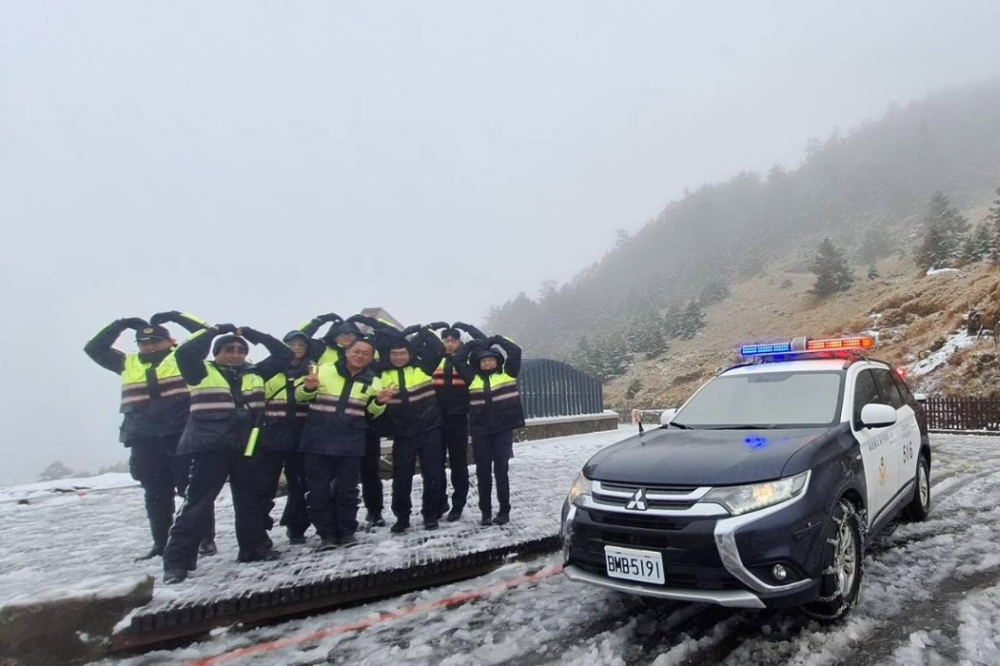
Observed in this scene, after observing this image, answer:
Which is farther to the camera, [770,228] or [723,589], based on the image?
[770,228]

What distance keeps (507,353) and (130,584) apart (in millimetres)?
3703

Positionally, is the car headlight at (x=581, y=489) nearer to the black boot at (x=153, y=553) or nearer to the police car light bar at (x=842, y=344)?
the police car light bar at (x=842, y=344)

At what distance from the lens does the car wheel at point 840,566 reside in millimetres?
3227

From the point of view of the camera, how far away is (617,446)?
425cm

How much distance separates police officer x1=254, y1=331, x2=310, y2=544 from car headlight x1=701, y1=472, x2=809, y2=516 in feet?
12.2

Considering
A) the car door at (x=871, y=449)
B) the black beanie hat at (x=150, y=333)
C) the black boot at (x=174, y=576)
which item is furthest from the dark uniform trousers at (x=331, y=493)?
the car door at (x=871, y=449)

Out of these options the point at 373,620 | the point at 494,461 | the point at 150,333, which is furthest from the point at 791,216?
the point at 373,620

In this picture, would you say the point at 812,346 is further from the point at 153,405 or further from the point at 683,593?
the point at 153,405

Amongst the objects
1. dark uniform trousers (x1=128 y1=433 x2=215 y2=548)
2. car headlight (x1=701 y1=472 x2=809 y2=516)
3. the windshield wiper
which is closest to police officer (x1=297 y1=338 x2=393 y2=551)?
dark uniform trousers (x1=128 y1=433 x2=215 y2=548)

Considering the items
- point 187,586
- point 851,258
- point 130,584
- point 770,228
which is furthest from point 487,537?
point 770,228

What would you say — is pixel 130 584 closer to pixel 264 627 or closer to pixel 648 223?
pixel 264 627

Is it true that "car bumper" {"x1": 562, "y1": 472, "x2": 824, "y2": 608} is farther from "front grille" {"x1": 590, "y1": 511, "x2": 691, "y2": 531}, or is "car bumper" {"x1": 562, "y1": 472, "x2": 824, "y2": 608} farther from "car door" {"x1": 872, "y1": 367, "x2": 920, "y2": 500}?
"car door" {"x1": 872, "y1": 367, "x2": 920, "y2": 500}

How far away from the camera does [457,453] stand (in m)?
6.39

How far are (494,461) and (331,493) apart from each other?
5.20ft
